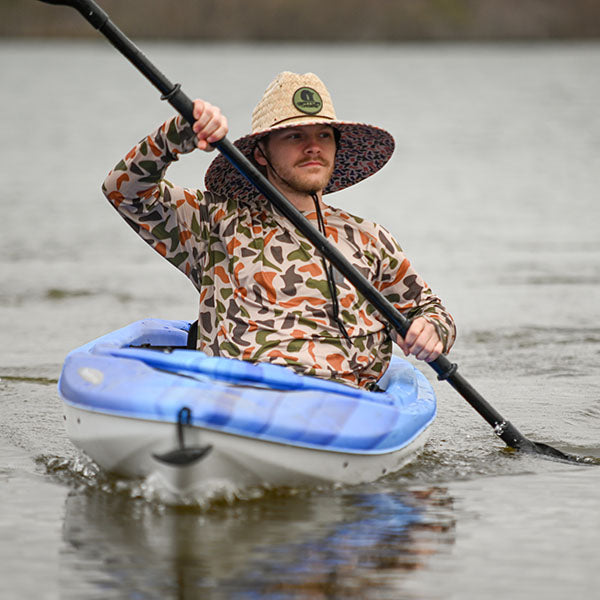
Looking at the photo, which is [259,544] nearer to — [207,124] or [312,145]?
[207,124]

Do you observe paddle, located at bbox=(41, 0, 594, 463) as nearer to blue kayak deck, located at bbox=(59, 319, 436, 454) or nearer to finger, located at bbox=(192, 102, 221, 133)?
finger, located at bbox=(192, 102, 221, 133)

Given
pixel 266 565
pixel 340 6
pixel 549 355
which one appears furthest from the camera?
pixel 340 6

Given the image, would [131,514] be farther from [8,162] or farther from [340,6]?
[340,6]

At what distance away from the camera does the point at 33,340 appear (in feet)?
24.0

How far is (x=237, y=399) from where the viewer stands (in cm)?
382

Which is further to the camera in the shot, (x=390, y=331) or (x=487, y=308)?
(x=487, y=308)

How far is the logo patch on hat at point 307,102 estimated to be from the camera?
4434 millimetres

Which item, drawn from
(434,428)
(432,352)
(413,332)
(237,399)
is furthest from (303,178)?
(434,428)

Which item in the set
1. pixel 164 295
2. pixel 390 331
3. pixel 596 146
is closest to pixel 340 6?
pixel 596 146

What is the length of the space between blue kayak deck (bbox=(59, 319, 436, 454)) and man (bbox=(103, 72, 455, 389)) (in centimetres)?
25

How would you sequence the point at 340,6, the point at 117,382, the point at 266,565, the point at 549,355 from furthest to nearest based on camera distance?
1. the point at 340,6
2. the point at 549,355
3. the point at 117,382
4. the point at 266,565

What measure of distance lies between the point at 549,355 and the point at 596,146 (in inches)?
577

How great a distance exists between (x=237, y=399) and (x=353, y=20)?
61036 millimetres

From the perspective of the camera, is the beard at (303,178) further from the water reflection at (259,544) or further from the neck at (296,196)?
the water reflection at (259,544)
